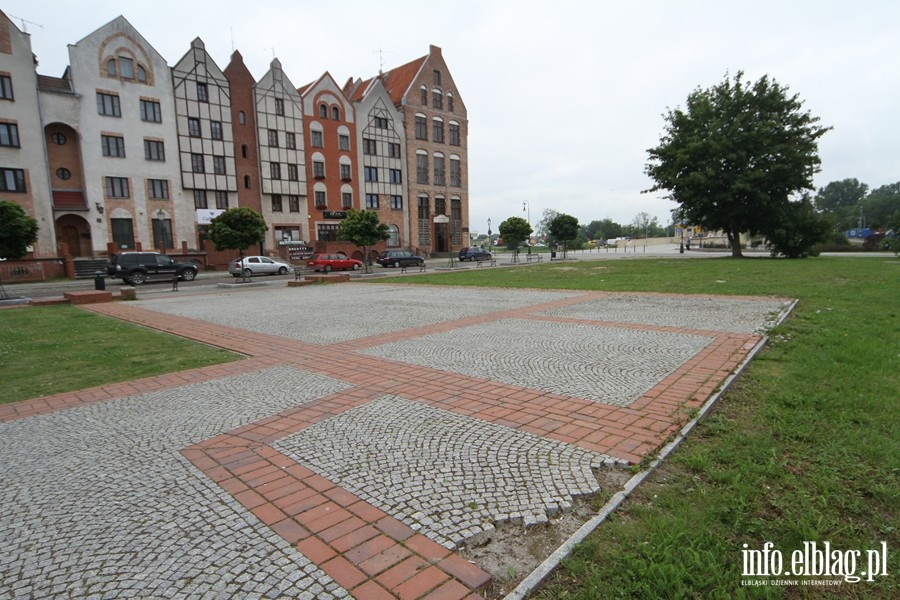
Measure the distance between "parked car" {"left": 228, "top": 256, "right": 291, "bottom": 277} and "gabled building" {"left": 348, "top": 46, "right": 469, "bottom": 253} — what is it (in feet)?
74.9

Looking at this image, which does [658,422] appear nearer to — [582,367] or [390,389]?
[582,367]

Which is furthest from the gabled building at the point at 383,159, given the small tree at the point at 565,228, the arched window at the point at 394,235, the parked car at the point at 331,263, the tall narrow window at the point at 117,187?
the tall narrow window at the point at 117,187

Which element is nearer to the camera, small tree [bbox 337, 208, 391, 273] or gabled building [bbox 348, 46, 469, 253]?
small tree [bbox 337, 208, 391, 273]

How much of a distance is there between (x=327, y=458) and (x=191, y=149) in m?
44.9

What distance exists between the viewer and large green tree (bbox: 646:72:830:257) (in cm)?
3481

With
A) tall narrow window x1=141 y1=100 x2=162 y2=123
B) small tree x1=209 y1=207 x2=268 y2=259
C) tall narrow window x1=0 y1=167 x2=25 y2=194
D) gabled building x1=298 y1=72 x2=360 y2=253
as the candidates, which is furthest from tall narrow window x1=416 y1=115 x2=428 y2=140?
tall narrow window x1=0 y1=167 x2=25 y2=194

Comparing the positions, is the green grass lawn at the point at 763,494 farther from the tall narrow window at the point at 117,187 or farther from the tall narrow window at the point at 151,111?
the tall narrow window at the point at 151,111

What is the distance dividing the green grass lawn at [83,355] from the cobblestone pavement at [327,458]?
620 millimetres

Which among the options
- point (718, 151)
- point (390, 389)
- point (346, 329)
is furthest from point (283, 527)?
point (718, 151)

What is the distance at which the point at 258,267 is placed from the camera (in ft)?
113

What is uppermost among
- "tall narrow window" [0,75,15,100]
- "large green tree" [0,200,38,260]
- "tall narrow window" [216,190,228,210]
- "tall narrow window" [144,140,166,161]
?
"tall narrow window" [0,75,15,100]

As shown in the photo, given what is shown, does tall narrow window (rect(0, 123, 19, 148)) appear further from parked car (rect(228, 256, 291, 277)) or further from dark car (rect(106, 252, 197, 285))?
parked car (rect(228, 256, 291, 277))

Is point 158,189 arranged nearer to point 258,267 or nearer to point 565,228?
point 258,267

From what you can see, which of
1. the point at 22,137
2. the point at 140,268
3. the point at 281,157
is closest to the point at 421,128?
the point at 281,157
